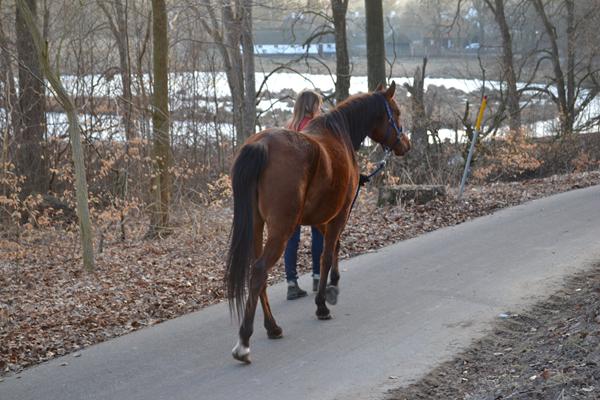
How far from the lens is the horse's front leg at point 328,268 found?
8.37 meters

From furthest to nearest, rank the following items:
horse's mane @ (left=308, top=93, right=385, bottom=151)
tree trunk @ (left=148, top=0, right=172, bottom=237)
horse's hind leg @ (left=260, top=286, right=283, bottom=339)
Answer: tree trunk @ (left=148, top=0, right=172, bottom=237), horse's mane @ (left=308, top=93, right=385, bottom=151), horse's hind leg @ (left=260, top=286, right=283, bottom=339)

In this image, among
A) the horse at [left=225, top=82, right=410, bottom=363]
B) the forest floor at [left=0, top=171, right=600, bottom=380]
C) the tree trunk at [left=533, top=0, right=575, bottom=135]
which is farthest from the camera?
the tree trunk at [left=533, top=0, right=575, bottom=135]

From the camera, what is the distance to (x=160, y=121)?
15.1 m

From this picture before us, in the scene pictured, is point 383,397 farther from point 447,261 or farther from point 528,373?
point 447,261

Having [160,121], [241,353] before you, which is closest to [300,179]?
[241,353]

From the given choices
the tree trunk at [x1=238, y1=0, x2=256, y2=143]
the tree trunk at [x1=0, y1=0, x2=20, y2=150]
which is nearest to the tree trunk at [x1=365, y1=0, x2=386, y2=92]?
the tree trunk at [x1=238, y1=0, x2=256, y2=143]

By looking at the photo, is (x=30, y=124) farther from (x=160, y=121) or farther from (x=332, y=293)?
(x=332, y=293)

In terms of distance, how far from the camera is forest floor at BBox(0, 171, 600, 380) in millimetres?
8281

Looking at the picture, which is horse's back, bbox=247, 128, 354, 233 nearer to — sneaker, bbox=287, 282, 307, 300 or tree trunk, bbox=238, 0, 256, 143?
sneaker, bbox=287, 282, 307, 300

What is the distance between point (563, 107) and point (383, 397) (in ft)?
91.7

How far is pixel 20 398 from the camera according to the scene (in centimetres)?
630

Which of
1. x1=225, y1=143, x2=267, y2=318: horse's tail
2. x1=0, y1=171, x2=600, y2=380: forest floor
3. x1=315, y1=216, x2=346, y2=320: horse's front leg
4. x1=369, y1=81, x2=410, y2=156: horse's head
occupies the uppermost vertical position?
x1=369, y1=81, x2=410, y2=156: horse's head

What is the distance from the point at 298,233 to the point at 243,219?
2.15m

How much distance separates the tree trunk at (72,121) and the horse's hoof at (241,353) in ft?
17.5
